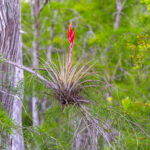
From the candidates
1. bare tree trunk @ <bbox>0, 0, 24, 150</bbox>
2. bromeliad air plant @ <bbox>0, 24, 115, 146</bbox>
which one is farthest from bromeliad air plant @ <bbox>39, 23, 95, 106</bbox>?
bare tree trunk @ <bbox>0, 0, 24, 150</bbox>

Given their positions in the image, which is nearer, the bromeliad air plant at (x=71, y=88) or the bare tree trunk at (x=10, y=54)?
the bromeliad air plant at (x=71, y=88)

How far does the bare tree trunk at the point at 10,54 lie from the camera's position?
280cm

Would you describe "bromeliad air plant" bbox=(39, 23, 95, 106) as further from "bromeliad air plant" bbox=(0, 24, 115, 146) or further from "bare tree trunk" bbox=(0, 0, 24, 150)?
"bare tree trunk" bbox=(0, 0, 24, 150)

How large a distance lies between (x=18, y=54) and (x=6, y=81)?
45 centimetres

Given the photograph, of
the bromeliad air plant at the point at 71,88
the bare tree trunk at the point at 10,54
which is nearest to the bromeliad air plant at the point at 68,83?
the bromeliad air plant at the point at 71,88

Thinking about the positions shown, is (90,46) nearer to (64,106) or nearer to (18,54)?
(18,54)

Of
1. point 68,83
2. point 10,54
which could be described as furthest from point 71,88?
point 10,54

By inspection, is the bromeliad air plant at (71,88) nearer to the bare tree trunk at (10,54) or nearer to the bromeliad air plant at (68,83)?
the bromeliad air plant at (68,83)

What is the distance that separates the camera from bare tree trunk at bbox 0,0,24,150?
2.80 m

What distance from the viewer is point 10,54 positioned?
290 cm

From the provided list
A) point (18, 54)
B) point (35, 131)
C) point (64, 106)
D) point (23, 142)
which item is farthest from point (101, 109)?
point (18, 54)

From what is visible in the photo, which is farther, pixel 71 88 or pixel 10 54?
pixel 10 54

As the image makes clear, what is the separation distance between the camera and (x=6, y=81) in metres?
2.73

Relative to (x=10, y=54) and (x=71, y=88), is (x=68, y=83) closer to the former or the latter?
(x=71, y=88)
